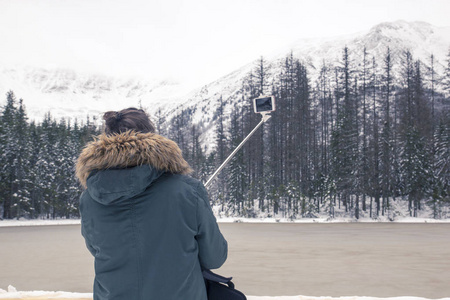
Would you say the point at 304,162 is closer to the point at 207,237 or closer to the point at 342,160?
the point at 342,160

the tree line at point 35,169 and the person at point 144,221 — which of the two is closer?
the person at point 144,221

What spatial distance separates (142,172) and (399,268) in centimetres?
1095

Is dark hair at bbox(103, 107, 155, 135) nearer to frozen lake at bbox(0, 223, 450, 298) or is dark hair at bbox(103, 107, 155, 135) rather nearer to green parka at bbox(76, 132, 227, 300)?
green parka at bbox(76, 132, 227, 300)

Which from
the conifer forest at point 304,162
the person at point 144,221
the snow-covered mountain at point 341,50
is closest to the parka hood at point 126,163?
the person at point 144,221

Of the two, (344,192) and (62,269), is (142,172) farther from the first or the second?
(344,192)

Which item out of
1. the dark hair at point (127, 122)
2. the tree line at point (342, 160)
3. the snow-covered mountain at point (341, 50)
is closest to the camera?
the dark hair at point (127, 122)

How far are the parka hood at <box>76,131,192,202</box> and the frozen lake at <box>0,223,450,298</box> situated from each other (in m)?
7.14

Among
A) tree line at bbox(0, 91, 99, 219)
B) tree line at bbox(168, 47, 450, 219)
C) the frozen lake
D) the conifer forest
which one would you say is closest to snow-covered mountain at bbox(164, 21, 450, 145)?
tree line at bbox(168, 47, 450, 219)

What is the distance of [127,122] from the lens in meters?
1.71

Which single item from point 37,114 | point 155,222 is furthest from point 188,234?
point 37,114

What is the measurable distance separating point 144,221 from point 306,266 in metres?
10.4

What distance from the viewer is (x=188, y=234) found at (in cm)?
150

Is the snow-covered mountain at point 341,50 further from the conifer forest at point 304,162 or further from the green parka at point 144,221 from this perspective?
the green parka at point 144,221

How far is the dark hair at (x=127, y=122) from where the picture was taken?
1704 millimetres
